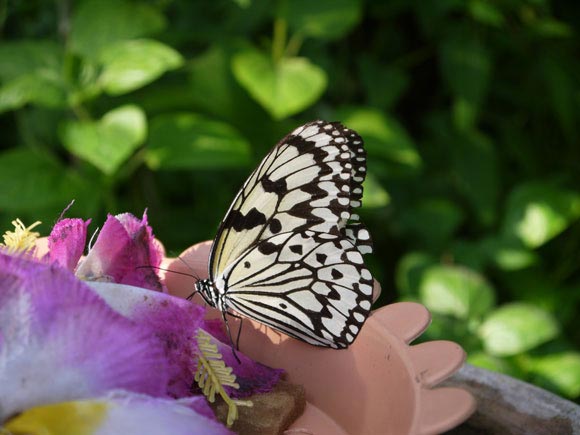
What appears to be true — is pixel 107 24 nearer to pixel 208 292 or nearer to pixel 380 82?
pixel 380 82

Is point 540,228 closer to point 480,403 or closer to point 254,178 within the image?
point 480,403

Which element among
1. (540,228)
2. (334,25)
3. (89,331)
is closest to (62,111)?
(334,25)

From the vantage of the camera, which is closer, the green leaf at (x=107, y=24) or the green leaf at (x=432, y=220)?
the green leaf at (x=107, y=24)

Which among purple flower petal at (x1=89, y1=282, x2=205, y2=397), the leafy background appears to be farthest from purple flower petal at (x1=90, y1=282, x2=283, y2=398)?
the leafy background

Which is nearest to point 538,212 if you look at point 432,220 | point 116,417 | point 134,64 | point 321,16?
point 432,220

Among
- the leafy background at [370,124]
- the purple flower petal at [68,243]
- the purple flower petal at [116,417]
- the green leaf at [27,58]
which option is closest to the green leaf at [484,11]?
the leafy background at [370,124]

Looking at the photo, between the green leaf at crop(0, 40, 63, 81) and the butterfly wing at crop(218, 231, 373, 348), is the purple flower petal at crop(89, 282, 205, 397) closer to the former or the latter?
the butterfly wing at crop(218, 231, 373, 348)

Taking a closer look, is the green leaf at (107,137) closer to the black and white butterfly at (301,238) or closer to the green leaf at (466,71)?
the black and white butterfly at (301,238)
